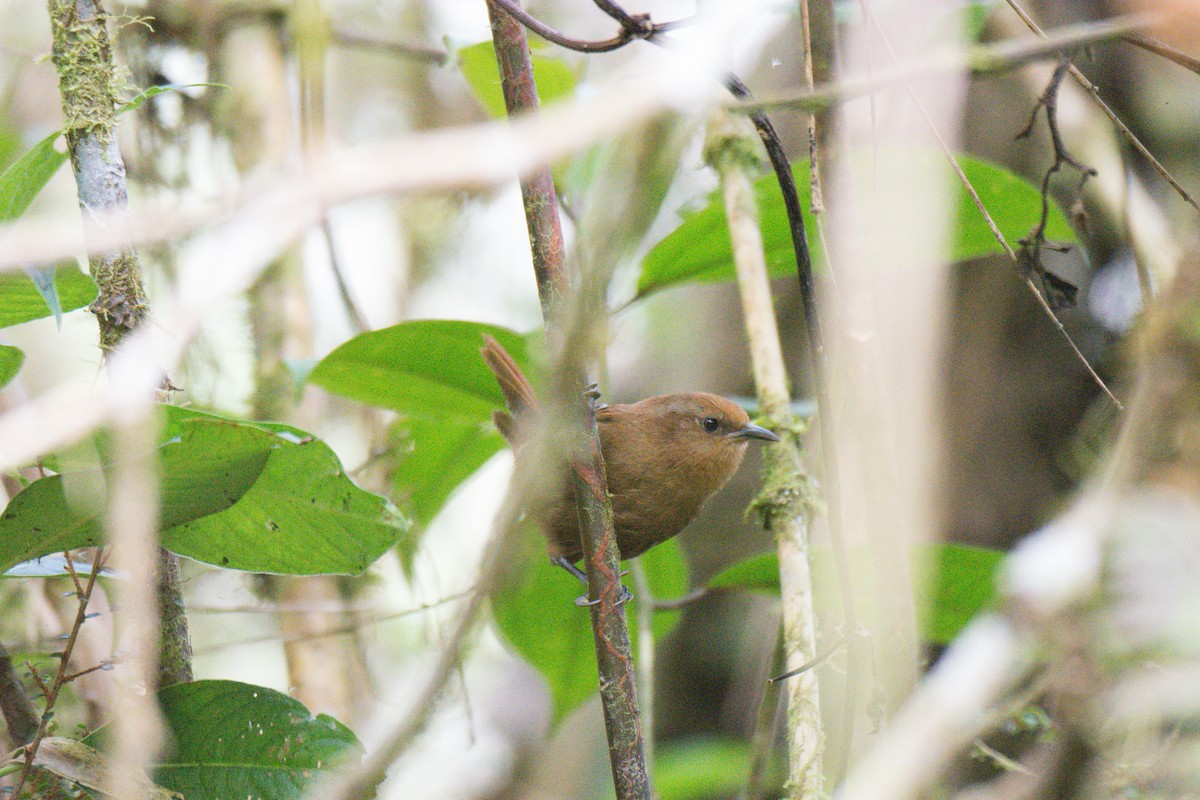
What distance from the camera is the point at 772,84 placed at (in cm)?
460

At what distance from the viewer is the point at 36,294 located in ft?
5.29

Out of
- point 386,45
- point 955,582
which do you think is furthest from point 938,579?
point 386,45

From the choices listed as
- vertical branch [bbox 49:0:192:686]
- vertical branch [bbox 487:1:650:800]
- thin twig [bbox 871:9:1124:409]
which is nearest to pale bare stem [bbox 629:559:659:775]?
vertical branch [bbox 487:1:650:800]

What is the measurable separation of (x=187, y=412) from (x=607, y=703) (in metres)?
0.90

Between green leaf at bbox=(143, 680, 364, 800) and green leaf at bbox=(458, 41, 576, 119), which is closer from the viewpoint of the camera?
green leaf at bbox=(143, 680, 364, 800)

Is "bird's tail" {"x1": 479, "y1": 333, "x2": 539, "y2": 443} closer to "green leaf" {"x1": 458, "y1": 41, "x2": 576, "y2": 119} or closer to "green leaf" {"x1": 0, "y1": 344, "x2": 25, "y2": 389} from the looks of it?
"green leaf" {"x1": 458, "y1": 41, "x2": 576, "y2": 119}

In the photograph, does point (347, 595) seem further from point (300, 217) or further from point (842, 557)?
point (300, 217)

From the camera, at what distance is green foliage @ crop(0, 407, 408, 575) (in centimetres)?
148

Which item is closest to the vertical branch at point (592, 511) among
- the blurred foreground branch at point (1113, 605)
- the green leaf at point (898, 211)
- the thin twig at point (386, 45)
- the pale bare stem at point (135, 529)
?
the pale bare stem at point (135, 529)

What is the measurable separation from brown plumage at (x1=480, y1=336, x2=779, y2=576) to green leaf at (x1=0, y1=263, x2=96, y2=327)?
1298 mm

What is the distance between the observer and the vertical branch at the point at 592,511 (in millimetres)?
1773

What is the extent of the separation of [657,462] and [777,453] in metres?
0.65

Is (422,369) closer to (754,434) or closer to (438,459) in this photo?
(438,459)

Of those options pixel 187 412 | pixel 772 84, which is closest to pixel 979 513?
pixel 772 84
